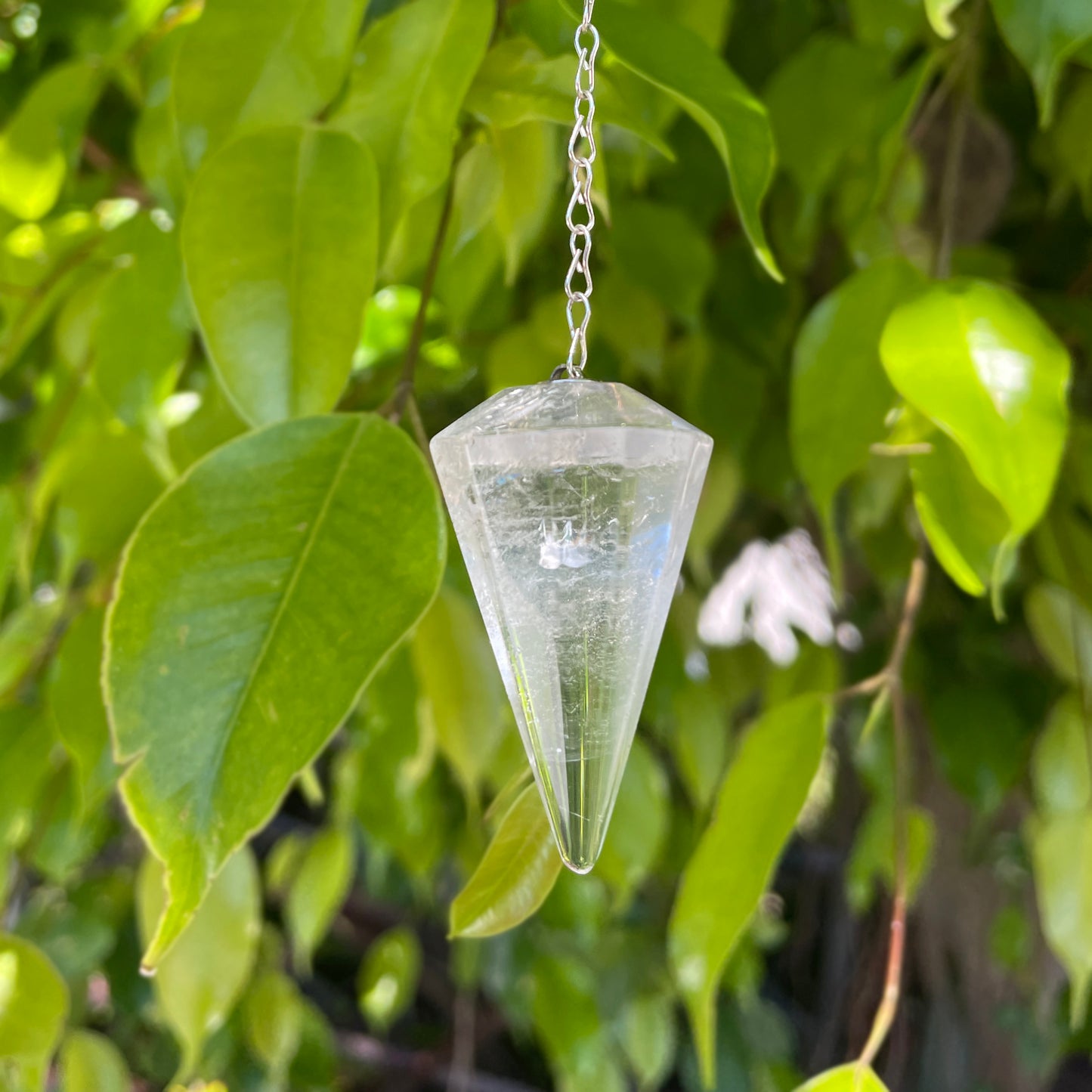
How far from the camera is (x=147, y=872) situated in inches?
15.2

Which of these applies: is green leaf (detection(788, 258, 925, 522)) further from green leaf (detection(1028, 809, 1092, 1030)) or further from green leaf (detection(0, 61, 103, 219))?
green leaf (detection(0, 61, 103, 219))

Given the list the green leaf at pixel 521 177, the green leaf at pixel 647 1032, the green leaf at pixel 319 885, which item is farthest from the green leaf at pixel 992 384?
the green leaf at pixel 647 1032

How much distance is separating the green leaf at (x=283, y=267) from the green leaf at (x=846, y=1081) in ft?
0.70

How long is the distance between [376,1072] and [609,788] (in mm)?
1048

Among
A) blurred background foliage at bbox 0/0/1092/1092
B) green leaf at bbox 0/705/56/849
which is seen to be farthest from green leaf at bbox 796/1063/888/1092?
green leaf at bbox 0/705/56/849

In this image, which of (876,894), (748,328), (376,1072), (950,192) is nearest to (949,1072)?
(876,894)

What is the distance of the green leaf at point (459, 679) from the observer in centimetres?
35

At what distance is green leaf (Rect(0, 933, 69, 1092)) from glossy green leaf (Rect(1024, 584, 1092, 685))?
16.7 inches

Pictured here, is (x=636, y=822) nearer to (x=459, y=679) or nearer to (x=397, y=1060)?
(x=459, y=679)

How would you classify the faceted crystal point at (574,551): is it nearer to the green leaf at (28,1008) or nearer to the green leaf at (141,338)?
the green leaf at (141,338)

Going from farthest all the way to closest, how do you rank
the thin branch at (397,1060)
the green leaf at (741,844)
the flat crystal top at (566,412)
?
the thin branch at (397,1060) → the green leaf at (741,844) → the flat crystal top at (566,412)

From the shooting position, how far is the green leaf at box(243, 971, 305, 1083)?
0.73 metres

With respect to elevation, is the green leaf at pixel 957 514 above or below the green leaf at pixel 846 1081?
above

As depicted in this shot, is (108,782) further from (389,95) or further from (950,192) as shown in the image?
(950,192)
